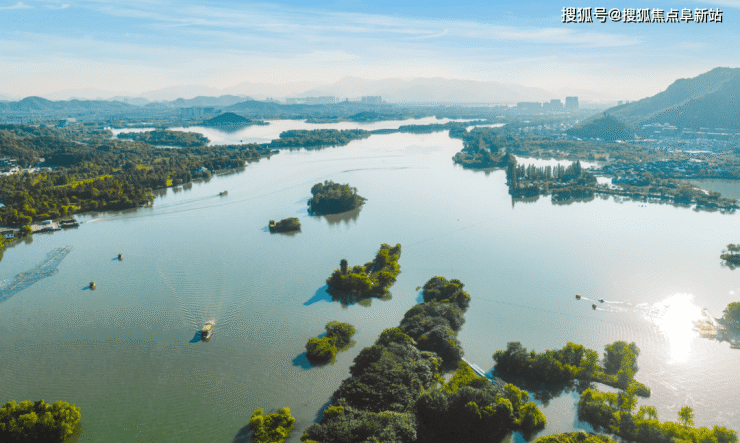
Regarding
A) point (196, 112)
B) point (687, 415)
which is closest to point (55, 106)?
point (196, 112)

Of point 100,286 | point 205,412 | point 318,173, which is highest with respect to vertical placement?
point 318,173

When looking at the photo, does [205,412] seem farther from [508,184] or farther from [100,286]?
[508,184]

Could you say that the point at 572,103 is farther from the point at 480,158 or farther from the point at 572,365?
the point at 572,365

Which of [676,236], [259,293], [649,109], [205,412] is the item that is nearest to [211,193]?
[259,293]

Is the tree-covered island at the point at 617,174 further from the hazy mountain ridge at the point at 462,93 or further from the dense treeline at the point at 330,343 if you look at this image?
the hazy mountain ridge at the point at 462,93

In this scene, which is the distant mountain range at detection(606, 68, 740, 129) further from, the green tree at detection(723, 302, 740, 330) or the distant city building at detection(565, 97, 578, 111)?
the green tree at detection(723, 302, 740, 330)

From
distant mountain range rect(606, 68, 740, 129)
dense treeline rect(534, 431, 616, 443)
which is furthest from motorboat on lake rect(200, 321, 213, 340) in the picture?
distant mountain range rect(606, 68, 740, 129)

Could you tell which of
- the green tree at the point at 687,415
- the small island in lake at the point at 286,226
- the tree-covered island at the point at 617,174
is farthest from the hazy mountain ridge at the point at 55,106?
the green tree at the point at 687,415

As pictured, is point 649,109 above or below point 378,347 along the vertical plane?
above
